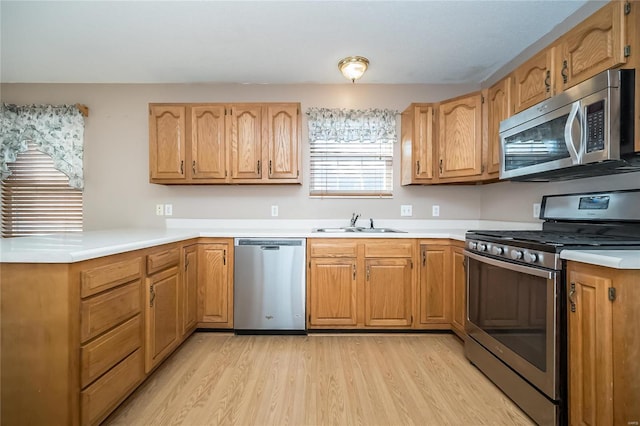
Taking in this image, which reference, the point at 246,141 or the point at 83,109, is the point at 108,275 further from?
the point at 83,109

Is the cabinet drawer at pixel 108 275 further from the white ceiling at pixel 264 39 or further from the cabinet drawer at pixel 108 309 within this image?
the white ceiling at pixel 264 39

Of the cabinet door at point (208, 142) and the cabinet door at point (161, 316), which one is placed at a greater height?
the cabinet door at point (208, 142)

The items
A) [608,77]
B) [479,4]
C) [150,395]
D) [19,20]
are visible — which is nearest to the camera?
[608,77]

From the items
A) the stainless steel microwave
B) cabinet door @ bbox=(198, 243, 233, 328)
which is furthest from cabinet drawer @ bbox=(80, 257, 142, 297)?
the stainless steel microwave

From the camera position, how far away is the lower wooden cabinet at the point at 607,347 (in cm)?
114

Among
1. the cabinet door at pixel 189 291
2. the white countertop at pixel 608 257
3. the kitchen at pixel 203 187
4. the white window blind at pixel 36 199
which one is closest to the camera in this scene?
the white countertop at pixel 608 257

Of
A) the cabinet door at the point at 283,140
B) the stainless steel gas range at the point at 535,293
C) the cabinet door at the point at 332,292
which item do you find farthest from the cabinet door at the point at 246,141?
the stainless steel gas range at the point at 535,293

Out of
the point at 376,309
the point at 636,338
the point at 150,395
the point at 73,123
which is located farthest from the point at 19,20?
the point at 636,338

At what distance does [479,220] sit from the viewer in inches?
122

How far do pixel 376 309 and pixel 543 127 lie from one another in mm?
1811

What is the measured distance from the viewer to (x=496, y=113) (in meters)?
2.32

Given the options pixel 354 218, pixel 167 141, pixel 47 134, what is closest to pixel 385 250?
pixel 354 218

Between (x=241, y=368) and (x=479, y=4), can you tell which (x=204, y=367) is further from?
(x=479, y=4)

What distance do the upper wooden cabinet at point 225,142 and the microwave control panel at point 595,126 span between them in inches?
81.1
